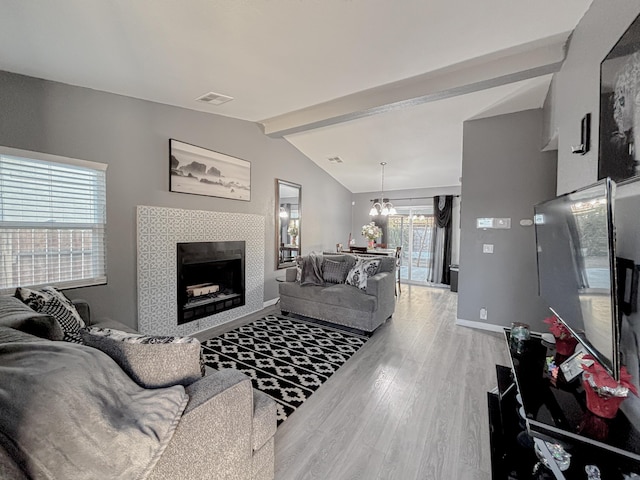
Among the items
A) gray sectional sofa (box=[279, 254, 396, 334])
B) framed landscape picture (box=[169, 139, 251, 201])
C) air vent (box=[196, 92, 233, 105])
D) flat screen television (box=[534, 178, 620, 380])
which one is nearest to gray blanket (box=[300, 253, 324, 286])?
gray sectional sofa (box=[279, 254, 396, 334])

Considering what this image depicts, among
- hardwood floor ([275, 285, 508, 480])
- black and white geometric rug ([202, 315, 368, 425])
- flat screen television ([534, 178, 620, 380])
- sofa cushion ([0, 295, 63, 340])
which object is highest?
flat screen television ([534, 178, 620, 380])

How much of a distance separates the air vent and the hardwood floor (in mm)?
3162

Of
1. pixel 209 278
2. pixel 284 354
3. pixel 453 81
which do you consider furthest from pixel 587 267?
pixel 209 278

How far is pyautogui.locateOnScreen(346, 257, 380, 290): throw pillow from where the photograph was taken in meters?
3.76

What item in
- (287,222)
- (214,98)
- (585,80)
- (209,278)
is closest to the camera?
(585,80)

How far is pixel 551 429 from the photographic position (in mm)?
1071

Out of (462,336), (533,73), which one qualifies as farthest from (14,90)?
(462,336)

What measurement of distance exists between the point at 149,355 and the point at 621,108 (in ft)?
8.00

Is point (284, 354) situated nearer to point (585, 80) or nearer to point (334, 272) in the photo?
point (334, 272)

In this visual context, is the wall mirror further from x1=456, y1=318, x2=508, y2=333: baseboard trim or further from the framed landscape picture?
x1=456, y1=318, x2=508, y2=333: baseboard trim

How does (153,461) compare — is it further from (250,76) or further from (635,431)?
(250,76)

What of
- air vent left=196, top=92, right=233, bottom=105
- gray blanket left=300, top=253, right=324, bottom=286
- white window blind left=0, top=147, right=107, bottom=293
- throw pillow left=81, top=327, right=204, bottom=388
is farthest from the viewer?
gray blanket left=300, top=253, right=324, bottom=286

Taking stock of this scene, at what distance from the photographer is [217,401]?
3.64 ft

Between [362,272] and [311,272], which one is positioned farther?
[311,272]
